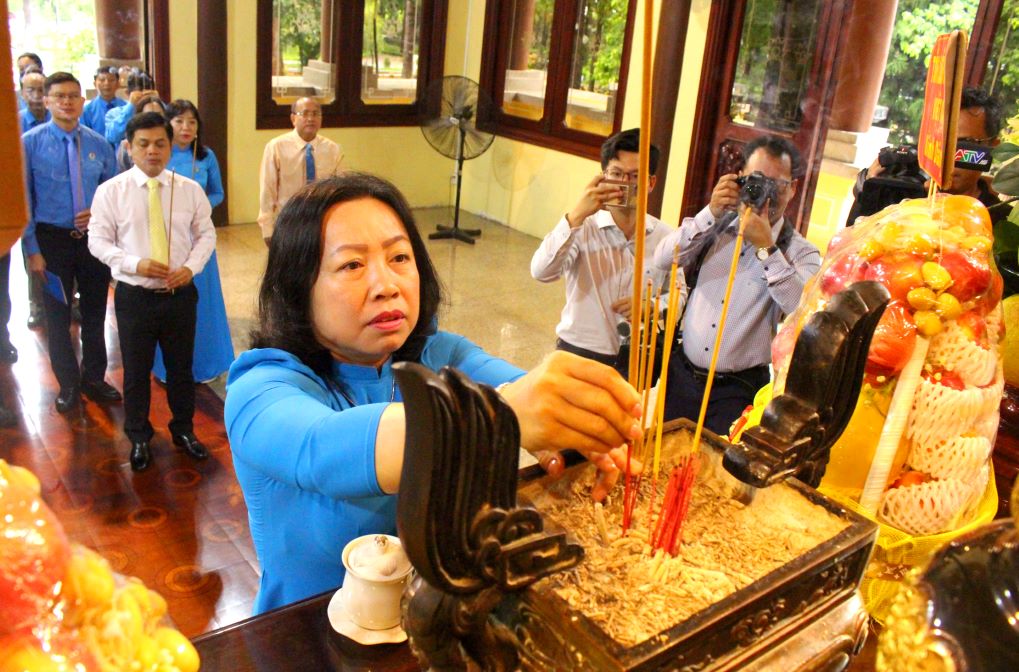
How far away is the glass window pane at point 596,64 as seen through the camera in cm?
613

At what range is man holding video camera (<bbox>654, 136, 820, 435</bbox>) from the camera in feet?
7.39

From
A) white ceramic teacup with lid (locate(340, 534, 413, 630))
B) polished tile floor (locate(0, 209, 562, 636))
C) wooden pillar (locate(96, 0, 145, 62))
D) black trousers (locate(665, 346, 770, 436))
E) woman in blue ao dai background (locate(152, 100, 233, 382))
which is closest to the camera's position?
white ceramic teacup with lid (locate(340, 534, 413, 630))

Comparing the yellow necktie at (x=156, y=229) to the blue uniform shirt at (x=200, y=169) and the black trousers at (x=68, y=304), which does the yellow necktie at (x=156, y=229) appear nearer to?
the black trousers at (x=68, y=304)

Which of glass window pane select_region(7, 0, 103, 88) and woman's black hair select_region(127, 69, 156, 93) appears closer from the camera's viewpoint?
woman's black hair select_region(127, 69, 156, 93)

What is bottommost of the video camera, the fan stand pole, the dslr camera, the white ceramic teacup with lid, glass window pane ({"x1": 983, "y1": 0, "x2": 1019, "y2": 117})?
the fan stand pole

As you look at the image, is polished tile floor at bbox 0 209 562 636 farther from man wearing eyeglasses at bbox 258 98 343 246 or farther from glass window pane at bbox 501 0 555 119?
glass window pane at bbox 501 0 555 119

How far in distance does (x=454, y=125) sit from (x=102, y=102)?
270 cm

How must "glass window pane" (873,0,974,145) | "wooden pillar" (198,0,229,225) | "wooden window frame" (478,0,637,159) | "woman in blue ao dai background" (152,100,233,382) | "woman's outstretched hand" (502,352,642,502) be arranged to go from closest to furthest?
"woman's outstretched hand" (502,352,642,502)
"woman in blue ao dai background" (152,100,233,382)
"glass window pane" (873,0,974,145)
"wooden pillar" (198,0,229,225)
"wooden window frame" (478,0,637,159)

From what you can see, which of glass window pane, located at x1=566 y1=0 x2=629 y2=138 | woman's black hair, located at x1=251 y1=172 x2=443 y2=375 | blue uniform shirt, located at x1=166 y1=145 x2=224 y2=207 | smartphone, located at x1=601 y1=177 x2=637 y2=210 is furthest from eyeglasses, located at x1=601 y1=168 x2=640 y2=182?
glass window pane, located at x1=566 y1=0 x2=629 y2=138

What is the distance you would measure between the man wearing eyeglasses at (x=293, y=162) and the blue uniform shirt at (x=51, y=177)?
0.95m

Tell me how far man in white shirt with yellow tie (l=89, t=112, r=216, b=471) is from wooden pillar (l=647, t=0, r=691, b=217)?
2.94 meters

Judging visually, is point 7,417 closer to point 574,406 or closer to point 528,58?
point 574,406

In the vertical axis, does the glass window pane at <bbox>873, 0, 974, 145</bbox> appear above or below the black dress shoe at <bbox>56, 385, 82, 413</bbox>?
above

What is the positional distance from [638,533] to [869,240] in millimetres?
510
